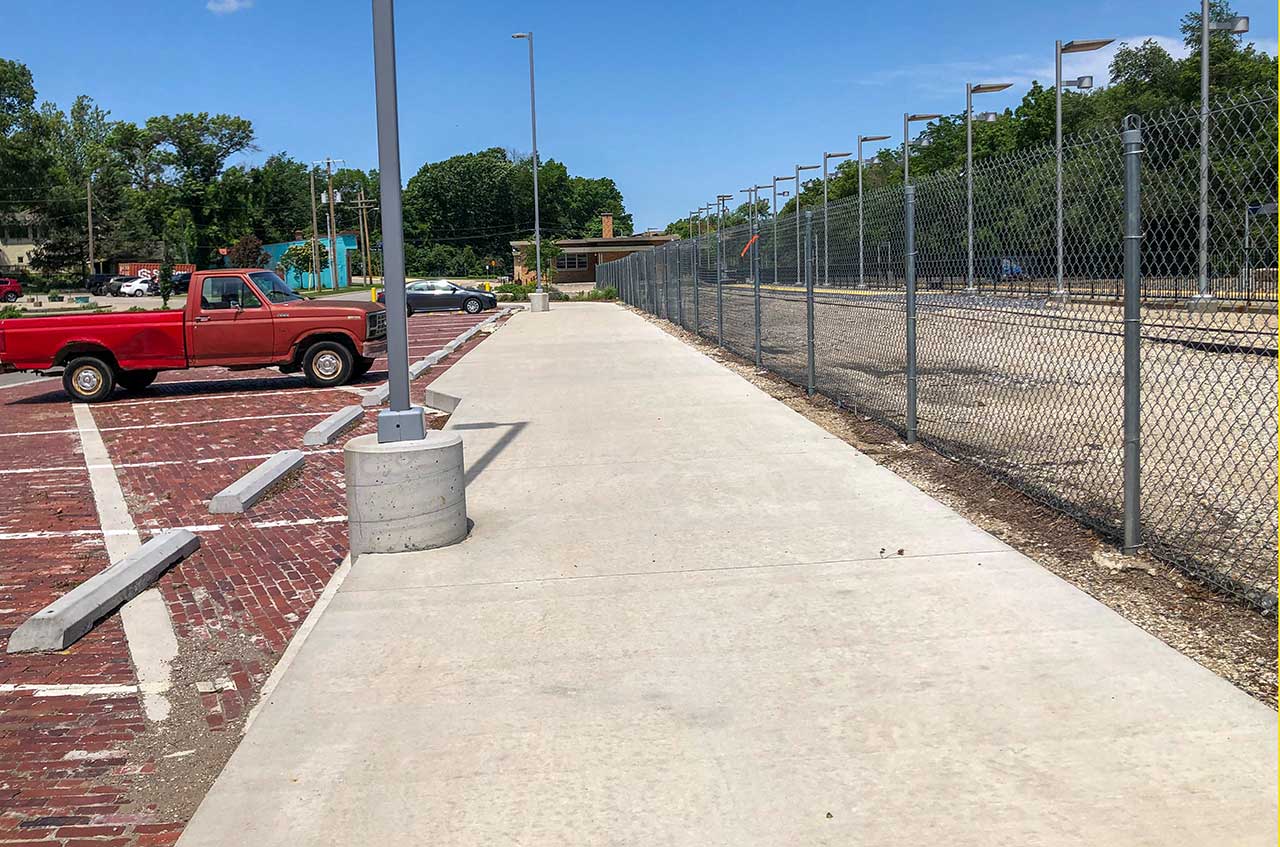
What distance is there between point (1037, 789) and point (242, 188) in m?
123

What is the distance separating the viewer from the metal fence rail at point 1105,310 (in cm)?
502

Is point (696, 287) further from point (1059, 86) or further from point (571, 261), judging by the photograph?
point (571, 261)

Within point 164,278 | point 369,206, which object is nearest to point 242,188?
point 369,206

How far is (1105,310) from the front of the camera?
20.1 ft

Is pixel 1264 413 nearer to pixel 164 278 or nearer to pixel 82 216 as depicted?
pixel 164 278

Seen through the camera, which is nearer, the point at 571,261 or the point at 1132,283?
the point at 1132,283

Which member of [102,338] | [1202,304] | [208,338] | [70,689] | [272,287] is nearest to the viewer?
[70,689]

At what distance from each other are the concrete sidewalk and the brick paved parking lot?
294 millimetres

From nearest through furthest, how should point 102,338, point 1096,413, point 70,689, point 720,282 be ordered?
point 70,689, point 1096,413, point 102,338, point 720,282

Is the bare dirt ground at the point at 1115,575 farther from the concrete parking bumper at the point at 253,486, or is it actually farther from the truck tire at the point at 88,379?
the truck tire at the point at 88,379

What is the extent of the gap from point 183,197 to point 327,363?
10660cm

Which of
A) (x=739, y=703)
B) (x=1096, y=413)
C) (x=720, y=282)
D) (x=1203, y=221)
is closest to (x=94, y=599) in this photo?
(x=739, y=703)

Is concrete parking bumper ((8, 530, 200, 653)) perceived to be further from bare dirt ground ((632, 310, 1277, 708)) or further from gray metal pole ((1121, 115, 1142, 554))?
gray metal pole ((1121, 115, 1142, 554))

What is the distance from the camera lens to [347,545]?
7305 mm
